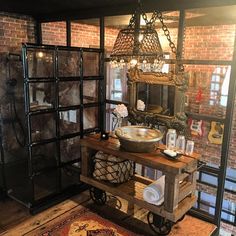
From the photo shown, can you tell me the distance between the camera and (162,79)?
104 inches

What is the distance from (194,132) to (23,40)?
2.71m

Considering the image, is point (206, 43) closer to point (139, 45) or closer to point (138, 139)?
point (138, 139)

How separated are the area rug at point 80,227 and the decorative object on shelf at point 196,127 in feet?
3.97

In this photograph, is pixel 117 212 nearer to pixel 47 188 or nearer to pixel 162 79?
pixel 47 188

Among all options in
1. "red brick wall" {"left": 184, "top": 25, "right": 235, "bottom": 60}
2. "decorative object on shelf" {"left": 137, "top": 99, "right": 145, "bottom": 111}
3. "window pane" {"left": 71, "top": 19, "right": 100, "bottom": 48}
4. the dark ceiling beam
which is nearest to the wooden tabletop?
"decorative object on shelf" {"left": 137, "top": 99, "right": 145, "bottom": 111}

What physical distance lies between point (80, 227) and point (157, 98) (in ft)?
4.98

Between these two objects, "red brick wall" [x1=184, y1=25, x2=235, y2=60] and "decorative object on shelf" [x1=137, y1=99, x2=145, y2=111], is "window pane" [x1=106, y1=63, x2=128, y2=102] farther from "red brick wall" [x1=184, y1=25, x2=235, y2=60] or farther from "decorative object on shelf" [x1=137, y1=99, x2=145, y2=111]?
"red brick wall" [x1=184, y1=25, x2=235, y2=60]

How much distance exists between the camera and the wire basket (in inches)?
101

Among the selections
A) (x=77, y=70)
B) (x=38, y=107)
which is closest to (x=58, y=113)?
(x=38, y=107)

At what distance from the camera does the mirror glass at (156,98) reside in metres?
2.62

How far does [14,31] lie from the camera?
357 cm

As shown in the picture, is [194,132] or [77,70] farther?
[77,70]

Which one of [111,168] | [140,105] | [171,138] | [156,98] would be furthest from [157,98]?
[111,168]

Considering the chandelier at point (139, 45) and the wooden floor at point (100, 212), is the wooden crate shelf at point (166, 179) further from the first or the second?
the chandelier at point (139, 45)
